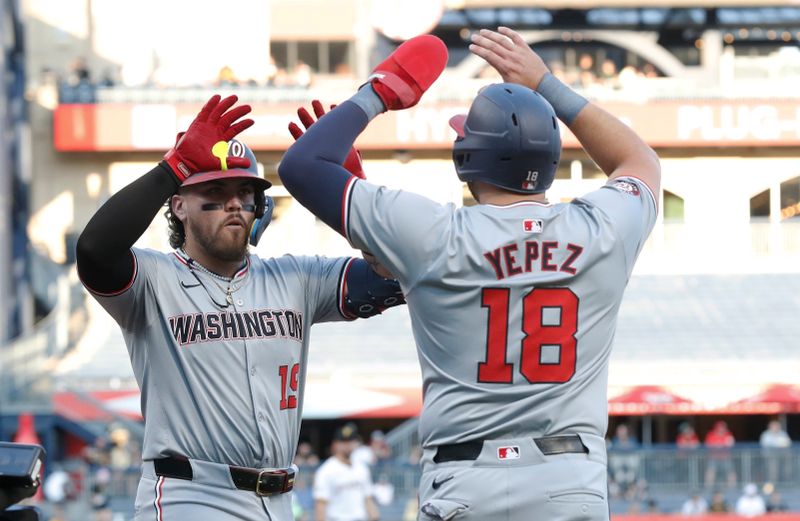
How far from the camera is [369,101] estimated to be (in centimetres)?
401

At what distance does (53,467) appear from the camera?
61.2 ft

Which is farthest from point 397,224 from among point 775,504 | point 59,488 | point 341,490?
point 775,504

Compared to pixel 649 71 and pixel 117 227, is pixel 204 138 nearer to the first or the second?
pixel 117 227

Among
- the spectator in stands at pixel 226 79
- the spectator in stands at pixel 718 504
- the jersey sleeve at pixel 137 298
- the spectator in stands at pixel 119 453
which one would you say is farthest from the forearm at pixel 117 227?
the spectator in stands at pixel 226 79

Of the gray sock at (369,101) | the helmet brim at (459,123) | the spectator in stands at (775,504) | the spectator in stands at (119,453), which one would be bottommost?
the spectator in stands at (775,504)

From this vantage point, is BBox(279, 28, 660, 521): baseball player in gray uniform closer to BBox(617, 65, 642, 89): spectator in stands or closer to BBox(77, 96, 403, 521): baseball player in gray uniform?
BBox(77, 96, 403, 521): baseball player in gray uniform

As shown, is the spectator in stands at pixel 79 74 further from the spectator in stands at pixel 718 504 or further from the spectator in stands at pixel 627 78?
the spectator in stands at pixel 718 504

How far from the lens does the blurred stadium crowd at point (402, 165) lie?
79.4 ft

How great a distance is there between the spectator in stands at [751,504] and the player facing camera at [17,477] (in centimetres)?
1423

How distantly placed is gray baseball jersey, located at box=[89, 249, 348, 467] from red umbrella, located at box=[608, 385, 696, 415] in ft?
62.7

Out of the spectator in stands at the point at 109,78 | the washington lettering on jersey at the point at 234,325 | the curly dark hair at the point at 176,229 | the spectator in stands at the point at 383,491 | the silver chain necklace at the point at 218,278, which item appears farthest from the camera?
the spectator in stands at the point at 109,78

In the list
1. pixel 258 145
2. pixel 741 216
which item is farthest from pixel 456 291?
pixel 741 216

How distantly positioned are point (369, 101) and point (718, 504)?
1437 cm

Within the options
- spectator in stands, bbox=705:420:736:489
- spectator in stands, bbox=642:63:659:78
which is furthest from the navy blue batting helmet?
spectator in stands, bbox=642:63:659:78
